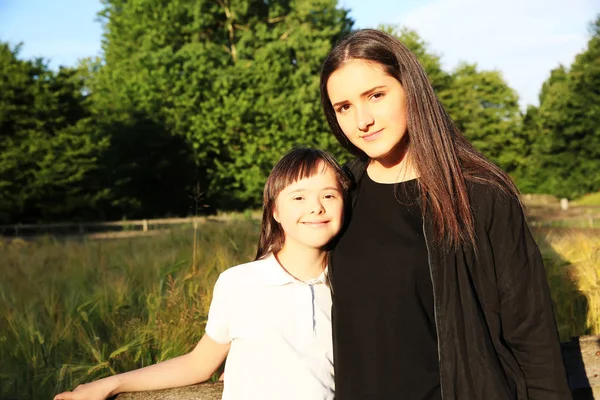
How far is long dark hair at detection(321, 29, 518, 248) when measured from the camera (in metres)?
1.87

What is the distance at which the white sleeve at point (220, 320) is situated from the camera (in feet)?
6.61

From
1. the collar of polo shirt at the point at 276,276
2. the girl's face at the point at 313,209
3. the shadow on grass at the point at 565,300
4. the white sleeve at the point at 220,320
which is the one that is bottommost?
the shadow on grass at the point at 565,300

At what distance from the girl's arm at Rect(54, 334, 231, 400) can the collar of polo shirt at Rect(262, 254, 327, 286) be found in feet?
0.82

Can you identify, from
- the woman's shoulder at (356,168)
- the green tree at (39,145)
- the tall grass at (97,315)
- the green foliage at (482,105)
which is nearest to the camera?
the woman's shoulder at (356,168)

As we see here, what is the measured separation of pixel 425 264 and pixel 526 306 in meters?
0.31

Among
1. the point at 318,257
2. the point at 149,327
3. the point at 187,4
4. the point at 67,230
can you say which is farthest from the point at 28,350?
the point at 187,4

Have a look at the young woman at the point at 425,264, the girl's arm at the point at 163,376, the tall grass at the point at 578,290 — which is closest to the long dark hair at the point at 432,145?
the young woman at the point at 425,264

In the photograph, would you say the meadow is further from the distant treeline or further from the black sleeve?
the distant treeline

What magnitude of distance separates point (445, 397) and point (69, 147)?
811 inches

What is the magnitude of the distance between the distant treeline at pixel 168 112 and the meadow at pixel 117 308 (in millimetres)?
16500

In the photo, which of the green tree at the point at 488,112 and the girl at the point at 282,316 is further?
the green tree at the point at 488,112

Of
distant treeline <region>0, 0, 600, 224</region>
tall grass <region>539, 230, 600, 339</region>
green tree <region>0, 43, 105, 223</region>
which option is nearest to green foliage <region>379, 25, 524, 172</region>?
distant treeline <region>0, 0, 600, 224</region>

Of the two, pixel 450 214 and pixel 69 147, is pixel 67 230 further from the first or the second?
pixel 450 214

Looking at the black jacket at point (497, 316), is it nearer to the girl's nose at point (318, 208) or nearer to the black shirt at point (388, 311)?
the black shirt at point (388, 311)
